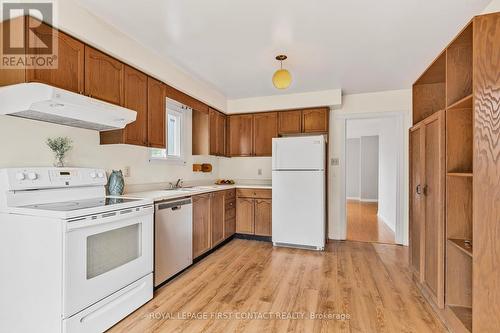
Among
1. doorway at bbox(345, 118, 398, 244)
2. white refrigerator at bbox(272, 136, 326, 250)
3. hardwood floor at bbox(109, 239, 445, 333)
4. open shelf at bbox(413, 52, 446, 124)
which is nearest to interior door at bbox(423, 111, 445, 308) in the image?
hardwood floor at bbox(109, 239, 445, 333)

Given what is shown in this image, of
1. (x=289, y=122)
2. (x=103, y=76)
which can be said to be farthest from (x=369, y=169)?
(x=103, y=76)

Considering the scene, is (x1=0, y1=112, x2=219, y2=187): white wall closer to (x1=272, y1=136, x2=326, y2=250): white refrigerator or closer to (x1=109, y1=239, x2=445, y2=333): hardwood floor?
(x1=109, y1=239, x2=445, y2=333): hardwood floor

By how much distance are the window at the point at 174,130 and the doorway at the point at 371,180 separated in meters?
2.72

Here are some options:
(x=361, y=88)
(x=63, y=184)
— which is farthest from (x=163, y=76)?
(x=361, y=88)

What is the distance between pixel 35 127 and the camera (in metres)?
1.91

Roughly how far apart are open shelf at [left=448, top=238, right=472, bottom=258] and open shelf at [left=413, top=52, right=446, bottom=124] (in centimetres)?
128

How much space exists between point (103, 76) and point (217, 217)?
2209mm

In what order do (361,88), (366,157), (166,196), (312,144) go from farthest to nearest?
(366,157) → (361,88) → (312,144) → (166,196)

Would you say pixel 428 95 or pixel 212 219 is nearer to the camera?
pixel 428 95

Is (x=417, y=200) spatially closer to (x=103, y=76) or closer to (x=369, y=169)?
(x=103, y=76)

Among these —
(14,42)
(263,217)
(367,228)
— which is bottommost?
(367,228)

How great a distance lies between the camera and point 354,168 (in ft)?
30.1

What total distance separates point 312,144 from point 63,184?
114 inches

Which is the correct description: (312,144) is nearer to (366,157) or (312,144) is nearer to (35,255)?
(35,255)
